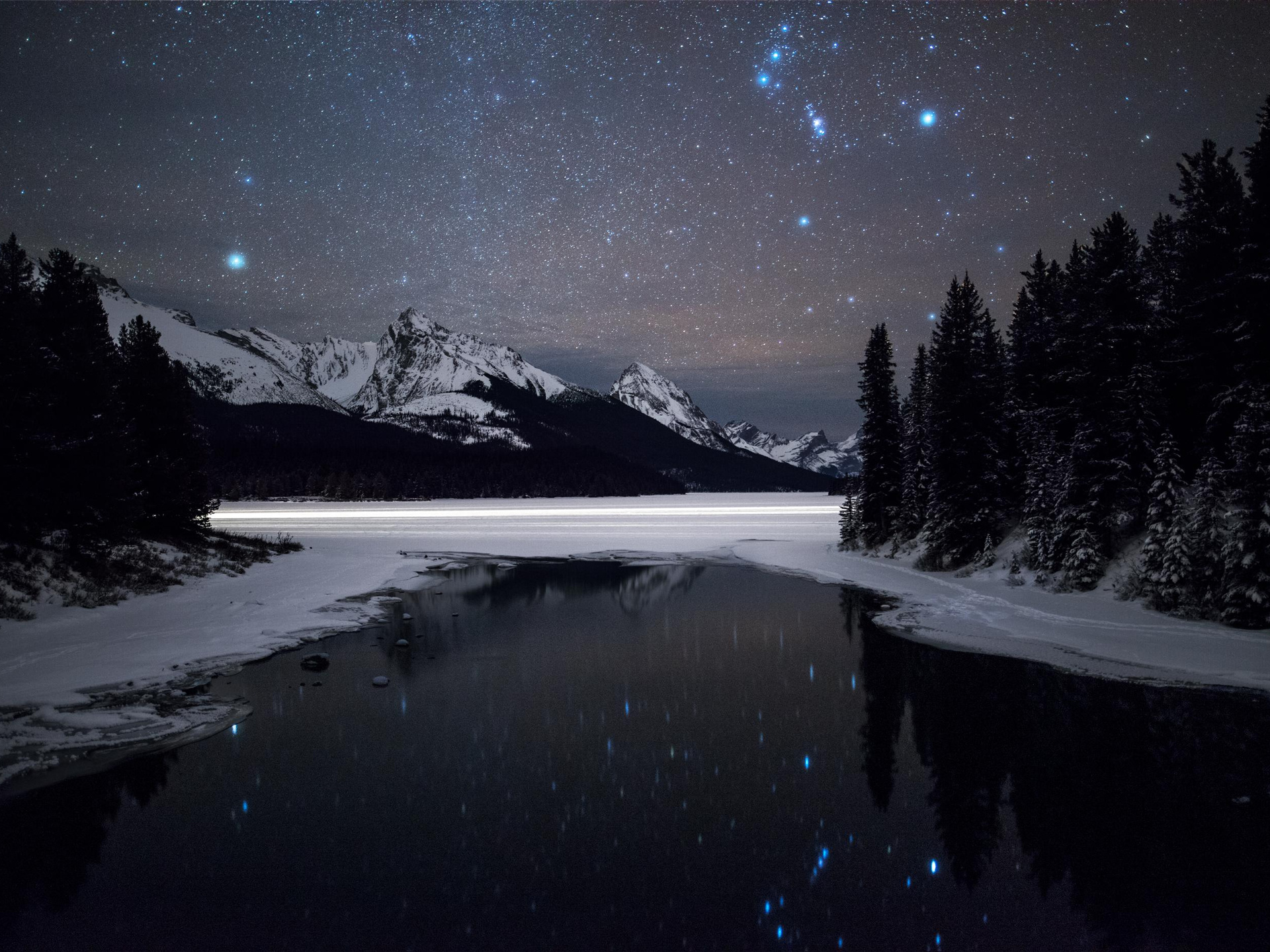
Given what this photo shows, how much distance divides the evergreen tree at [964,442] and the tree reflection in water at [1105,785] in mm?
19973

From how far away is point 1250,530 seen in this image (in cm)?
1628

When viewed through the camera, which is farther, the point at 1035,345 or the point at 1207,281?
the point at 1035,345

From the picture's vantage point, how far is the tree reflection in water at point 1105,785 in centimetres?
624

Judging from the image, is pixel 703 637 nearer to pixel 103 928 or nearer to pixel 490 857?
pixel 490 857

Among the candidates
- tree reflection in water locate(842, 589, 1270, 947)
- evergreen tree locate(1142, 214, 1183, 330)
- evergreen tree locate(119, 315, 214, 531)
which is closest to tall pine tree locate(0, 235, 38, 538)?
evergreen tree locate(119, 315, 214, 531)

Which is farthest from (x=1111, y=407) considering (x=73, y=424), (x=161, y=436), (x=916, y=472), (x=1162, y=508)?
(x=161, y=436)

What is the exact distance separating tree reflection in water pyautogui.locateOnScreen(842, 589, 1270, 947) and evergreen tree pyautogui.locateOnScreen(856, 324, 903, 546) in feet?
99.7

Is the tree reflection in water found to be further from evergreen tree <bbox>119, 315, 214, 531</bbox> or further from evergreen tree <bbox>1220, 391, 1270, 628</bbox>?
evergreen tree <bbox>119, 315, 214, 531</bbox>

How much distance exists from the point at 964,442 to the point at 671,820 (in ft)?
100

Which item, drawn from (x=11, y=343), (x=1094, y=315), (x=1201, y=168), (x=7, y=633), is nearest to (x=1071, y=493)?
(x=1094, y=315)

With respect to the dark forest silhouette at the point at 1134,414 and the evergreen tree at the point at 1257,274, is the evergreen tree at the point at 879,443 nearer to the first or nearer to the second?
the dark forest silhouette at the point at 1134,414

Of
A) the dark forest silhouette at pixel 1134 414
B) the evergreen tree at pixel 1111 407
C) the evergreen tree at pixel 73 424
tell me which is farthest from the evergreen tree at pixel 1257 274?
the evergreen tree at pixel 73 424

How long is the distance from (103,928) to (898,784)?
349 inches

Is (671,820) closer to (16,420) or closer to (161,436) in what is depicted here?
(16,420)
